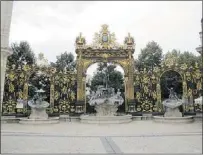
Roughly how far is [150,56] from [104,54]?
11335mm

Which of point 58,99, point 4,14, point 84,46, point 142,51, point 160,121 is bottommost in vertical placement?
point 160,121

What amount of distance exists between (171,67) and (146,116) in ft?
10.9

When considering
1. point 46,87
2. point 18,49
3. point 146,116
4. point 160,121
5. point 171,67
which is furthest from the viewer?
point 18,49

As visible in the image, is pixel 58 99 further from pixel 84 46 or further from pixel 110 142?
pixel 110 142

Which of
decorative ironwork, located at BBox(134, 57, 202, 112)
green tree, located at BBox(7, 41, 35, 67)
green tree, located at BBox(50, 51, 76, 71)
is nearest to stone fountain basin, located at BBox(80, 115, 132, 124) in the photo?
decorative ironwork, located at BBox(134, 57, 202, 112)

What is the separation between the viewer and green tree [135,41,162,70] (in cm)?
2367

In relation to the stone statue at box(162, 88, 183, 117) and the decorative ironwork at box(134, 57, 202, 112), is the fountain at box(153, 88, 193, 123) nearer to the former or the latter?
the stone statue at box(162, 88, 183, 117)

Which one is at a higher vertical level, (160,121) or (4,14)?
(4,14)

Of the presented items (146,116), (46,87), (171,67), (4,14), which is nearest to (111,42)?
(171,67)

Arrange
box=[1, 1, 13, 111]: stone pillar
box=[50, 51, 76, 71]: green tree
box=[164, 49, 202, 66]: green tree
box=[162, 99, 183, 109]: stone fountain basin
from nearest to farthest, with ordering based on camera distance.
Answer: box=[1, 1, 13, 111]: stone pillar < box=[162, 99, 183, 109]: stone fountain basin < box=[164, 49, 202, 66]: green tree < box=[50, 51, 76, 71]: green tree

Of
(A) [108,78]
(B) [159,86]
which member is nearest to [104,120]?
(B) [159,86]

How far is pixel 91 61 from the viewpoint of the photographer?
14.2 m

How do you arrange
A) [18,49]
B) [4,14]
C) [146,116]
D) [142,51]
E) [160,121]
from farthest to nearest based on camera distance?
[142,51]
[18,49]
[146,116]
[160,121]
[4,14]

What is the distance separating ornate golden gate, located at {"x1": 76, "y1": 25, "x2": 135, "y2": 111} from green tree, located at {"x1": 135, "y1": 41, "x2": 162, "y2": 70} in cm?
955
